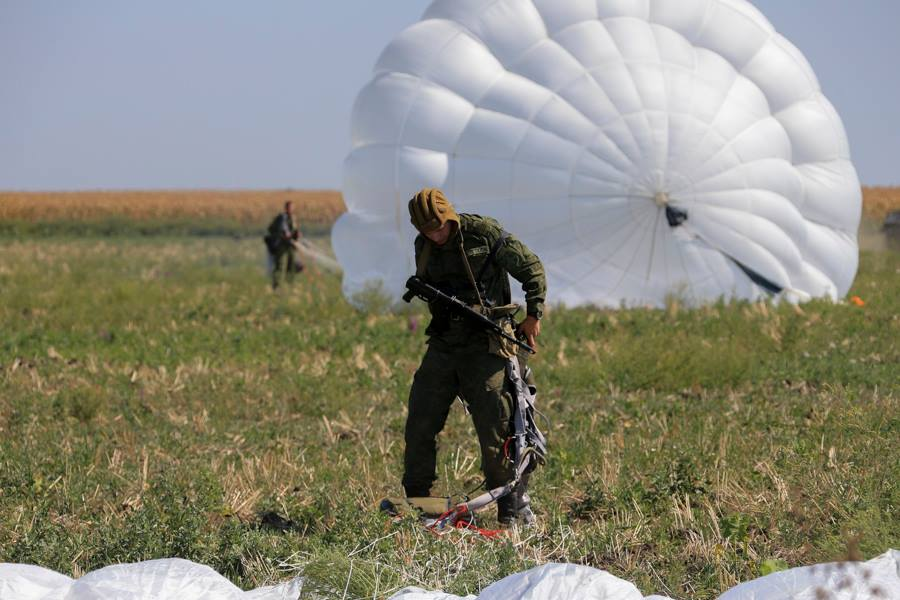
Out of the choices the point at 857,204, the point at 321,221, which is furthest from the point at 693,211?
the point at 321,221

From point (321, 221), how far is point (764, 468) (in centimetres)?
5557

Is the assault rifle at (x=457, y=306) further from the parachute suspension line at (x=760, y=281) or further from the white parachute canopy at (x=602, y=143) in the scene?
the parachute suspension line at (x=760, y=281)

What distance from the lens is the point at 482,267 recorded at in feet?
21.6

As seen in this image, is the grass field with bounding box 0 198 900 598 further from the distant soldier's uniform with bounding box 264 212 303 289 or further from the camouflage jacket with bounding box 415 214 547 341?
the distant soldier's uniform with bounding box 264 212 303 289

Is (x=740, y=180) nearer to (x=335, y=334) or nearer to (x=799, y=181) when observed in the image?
(x=799, y=181)

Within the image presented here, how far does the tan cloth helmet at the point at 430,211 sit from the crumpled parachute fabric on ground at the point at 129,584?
7.03ft

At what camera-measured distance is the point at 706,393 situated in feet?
33.0

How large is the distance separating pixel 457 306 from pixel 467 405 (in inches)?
22.1

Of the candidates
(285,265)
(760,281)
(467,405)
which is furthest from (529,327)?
(285,265)

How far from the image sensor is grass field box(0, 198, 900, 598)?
5680 mm

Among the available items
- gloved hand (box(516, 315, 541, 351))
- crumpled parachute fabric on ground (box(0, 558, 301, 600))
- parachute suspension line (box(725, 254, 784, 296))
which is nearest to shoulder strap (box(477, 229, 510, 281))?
gloved hand (box(516, 315, 541, 351))

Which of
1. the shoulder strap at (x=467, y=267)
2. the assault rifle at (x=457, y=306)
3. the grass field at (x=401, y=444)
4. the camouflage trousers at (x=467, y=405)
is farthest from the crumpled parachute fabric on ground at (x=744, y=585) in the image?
the shoulder strap at (x=467, y=267)

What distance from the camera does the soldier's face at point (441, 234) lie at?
254 inches

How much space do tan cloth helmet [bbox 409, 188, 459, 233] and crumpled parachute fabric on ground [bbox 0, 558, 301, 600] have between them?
7.03 feet
